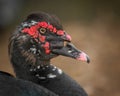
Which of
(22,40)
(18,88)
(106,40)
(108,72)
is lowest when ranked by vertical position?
(18,88)

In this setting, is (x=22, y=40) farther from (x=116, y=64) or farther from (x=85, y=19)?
(x=85, y=19)

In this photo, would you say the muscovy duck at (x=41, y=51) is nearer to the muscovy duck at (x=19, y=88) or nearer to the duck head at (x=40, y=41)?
the duck head at (x=40, y=41)

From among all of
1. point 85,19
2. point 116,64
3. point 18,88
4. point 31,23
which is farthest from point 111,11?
point 18,88

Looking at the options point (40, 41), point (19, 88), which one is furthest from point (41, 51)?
point (19, 88)

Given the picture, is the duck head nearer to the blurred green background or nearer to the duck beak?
the duck beak

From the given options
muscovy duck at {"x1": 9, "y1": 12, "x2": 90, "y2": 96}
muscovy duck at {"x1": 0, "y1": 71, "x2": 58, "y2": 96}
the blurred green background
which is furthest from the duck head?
the blurred green background

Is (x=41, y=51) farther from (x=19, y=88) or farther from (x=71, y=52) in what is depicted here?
(x=19, y=88)
